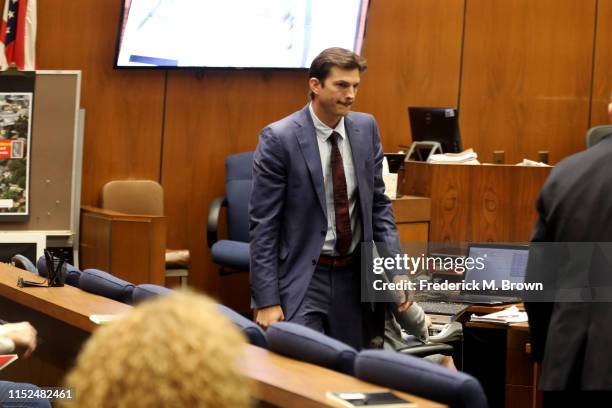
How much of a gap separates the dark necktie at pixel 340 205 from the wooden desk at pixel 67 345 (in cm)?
81

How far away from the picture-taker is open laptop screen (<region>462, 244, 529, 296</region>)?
16.1ft

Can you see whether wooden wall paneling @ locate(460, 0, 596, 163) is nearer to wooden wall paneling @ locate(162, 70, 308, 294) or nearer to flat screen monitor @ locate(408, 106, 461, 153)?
flat screen monitor @ locate(408, 106, 461, 153)

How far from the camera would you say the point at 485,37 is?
25.7 feet

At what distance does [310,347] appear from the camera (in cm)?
293

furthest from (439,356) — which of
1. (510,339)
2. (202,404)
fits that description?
(202,404)

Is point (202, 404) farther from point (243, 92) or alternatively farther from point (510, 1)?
point (510, 1)

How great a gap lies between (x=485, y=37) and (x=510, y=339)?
150 inches

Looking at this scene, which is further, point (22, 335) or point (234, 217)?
point (234, 217)

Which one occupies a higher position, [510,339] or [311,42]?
[311,42]

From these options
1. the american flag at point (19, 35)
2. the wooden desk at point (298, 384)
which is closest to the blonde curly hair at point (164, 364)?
the wooden desk at point (298, 384)

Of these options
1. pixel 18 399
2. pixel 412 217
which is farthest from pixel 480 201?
pixel 18 399

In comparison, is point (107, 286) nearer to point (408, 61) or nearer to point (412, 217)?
point (412, 217)

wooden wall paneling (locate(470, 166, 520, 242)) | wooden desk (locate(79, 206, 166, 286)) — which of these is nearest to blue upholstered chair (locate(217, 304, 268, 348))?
wooden desk (locate(79, 206, 166, 286))

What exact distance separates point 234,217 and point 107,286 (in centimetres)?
290
